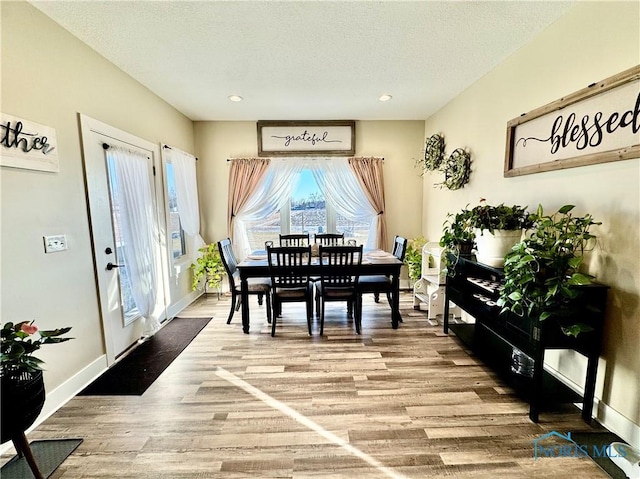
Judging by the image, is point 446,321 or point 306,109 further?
point 306,109

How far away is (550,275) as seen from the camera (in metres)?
1.69

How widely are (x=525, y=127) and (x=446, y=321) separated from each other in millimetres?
2010

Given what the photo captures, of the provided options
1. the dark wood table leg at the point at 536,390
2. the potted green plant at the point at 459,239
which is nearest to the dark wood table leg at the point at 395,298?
the potted green plant at the point at 459,239

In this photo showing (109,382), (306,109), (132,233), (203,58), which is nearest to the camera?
(109,382)

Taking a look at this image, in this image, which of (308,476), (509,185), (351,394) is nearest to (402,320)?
(351,394)

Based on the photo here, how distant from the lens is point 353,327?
326 centimetres

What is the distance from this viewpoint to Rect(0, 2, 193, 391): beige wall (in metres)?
1.71

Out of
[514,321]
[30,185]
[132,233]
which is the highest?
[30,185]

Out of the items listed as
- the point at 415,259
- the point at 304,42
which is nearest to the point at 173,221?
the point at 304,42

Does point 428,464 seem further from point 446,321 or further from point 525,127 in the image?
point 525,127

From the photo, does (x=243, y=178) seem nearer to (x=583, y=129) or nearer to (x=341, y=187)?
(x=341, y=187)

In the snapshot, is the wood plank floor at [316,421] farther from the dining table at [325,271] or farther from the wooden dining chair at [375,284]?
the wooden dining chair at [375,284]

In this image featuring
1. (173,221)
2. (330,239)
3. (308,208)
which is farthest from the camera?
(308,208)

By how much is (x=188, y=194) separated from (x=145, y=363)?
7.61 feet
